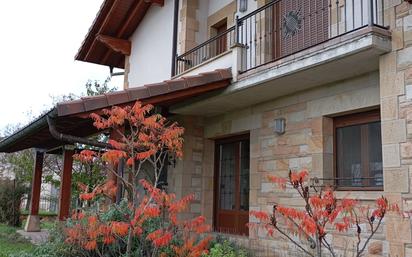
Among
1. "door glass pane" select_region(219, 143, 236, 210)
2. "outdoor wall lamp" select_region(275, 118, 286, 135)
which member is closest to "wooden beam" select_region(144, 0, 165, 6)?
"door glass pane" select_region(219, 143, 236, 210)

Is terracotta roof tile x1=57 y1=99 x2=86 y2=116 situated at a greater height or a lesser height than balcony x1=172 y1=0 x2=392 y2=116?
lesser

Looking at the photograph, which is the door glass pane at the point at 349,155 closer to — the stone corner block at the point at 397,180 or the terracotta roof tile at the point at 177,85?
the stone corner block at the point at 397,180

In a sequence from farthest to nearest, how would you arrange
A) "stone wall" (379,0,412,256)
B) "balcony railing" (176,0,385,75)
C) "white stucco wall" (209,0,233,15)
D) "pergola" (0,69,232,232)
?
"white stucco wall" (209,0,233,15) < "pergola" (0,69,232,232) < "balcony railing" (176,0,385,75) < "stone wall" (379,0,412,256)

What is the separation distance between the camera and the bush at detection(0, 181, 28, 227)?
14.4 meters

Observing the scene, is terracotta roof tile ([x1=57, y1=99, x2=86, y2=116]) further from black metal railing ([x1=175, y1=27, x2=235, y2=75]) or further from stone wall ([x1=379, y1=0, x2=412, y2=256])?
stone wall ([x1=379, y1=0, x2=412, y2=256])

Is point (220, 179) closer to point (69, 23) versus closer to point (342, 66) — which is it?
point (342, 66)

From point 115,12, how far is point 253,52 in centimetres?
531

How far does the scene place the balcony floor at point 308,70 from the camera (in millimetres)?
5527

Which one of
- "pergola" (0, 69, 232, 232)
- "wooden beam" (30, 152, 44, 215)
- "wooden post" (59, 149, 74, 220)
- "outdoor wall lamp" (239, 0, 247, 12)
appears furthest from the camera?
"wooden beam" (30, 152, 44, 215)

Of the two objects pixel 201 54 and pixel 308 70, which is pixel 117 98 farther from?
pixel 201 54

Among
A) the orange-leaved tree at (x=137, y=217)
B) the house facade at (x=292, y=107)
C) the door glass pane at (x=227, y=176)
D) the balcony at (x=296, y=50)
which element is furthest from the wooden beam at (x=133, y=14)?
the orange-leaved tree at (x=137, y=217)

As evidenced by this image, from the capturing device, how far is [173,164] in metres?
10.1

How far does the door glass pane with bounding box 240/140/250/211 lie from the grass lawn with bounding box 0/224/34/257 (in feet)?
13.2

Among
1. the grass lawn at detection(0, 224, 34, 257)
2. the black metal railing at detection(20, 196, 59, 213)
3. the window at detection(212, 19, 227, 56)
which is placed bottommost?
the grass lawn at detection(0, 224, 34, 257)
